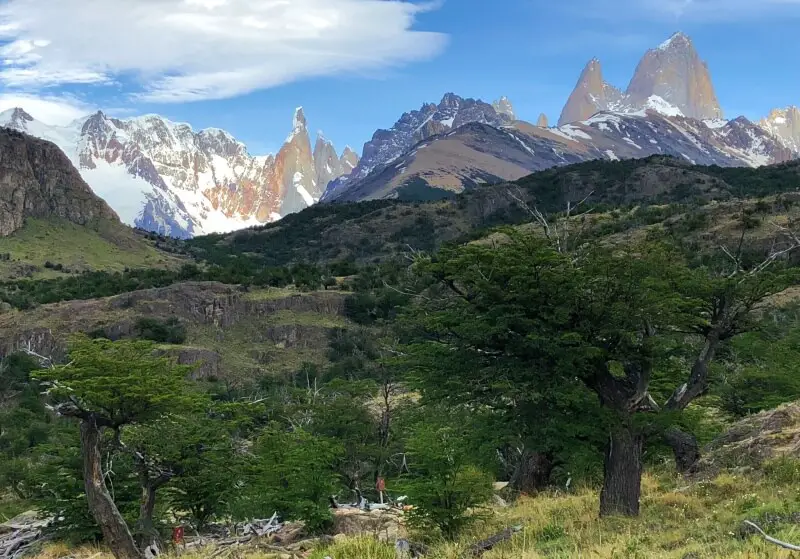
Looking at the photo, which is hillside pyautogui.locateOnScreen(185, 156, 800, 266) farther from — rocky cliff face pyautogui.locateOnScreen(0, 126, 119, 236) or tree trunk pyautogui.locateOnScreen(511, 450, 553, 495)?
tree trunk pyautogui.locateOnScreen(511, 450, 553, 495)

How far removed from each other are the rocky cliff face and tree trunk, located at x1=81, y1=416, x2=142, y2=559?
408 feet

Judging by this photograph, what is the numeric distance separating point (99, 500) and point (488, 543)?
30.9ft

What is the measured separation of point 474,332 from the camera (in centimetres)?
1370

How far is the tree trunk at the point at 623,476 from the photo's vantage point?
1365cm

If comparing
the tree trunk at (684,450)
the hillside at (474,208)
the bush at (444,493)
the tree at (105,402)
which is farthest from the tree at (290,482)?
the hillside at (474,208)

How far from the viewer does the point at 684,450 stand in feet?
55.5

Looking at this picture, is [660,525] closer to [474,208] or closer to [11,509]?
[11,509]

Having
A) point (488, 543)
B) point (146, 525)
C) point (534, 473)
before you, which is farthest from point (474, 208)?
point (488, 543)

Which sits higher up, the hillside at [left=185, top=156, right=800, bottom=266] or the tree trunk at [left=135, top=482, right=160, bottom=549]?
the hillside at [left=185, top=156, right=800, bottom=266]

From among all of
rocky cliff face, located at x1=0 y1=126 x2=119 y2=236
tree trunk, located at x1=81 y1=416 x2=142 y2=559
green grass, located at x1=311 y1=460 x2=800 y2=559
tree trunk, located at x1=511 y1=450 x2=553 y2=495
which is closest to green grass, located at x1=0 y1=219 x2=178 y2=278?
rocky cliff face, located at x1=0 y1=126 x2=119 y2=236

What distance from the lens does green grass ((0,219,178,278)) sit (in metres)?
112

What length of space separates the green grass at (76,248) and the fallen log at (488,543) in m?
107

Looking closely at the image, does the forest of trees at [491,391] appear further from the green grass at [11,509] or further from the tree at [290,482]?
the green grass at [11,509]

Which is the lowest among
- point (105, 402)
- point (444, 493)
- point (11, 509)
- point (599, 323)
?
point (11, 509)
